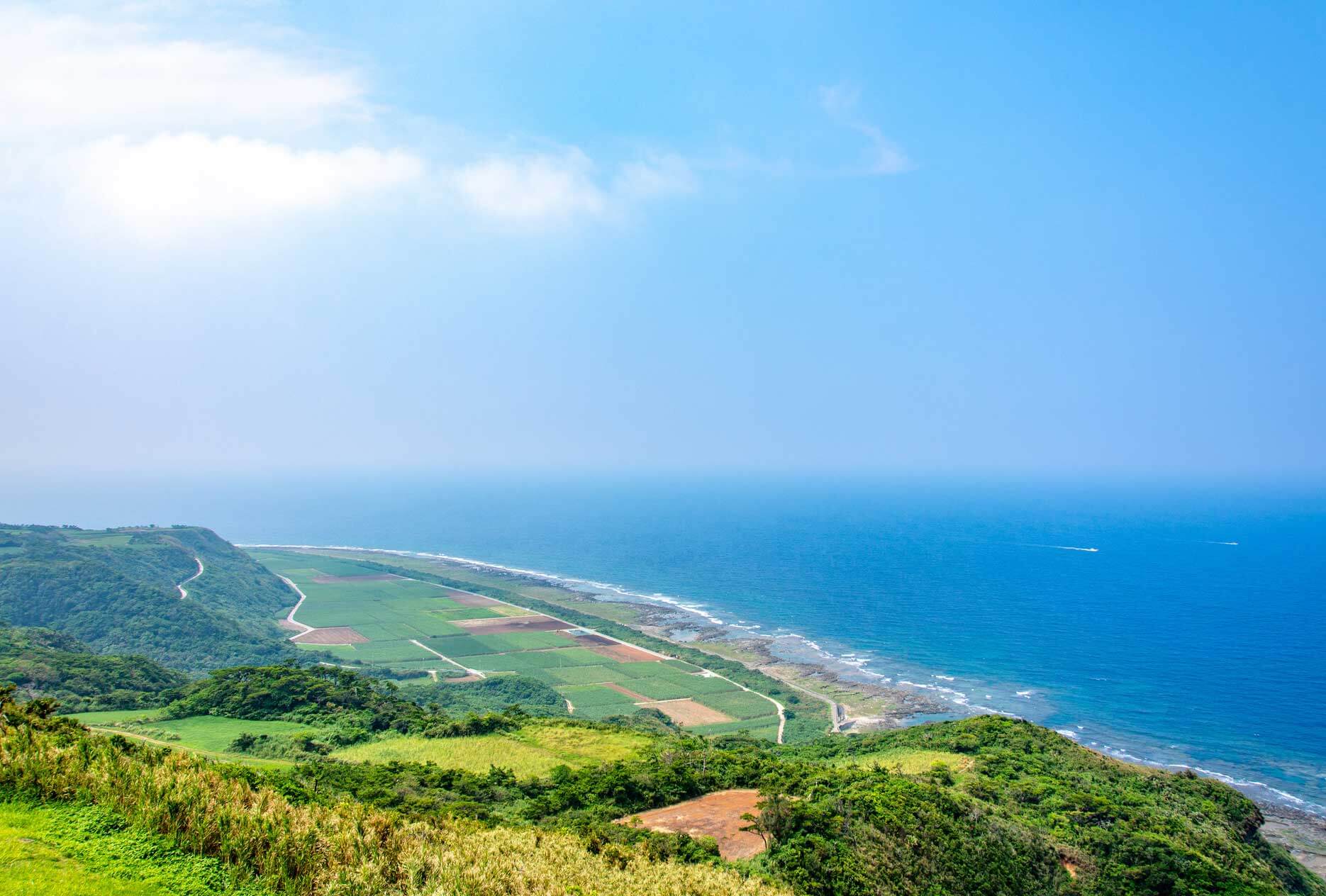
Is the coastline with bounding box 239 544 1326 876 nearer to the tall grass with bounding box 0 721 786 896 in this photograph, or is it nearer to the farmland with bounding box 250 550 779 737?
the farmland with bounding box 250 550 779 737

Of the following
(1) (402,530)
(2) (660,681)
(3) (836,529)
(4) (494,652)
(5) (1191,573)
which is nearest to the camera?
(2) (660,681)

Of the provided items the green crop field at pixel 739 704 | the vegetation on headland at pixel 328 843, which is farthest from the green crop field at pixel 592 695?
the vegetation on headland at pixel 328 843

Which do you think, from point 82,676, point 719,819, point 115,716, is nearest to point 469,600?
point 82,676

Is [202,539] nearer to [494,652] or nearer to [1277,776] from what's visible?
[494,652]

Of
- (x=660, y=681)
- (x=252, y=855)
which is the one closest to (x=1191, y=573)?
(x=660, y=681)

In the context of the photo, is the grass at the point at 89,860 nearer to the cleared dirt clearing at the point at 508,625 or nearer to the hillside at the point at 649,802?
the hillside at the point at 649,802

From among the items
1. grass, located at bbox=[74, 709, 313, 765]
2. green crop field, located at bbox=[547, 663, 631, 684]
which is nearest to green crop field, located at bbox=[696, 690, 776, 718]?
green crop field, located at bbox=[547, 663, 631, 684]
